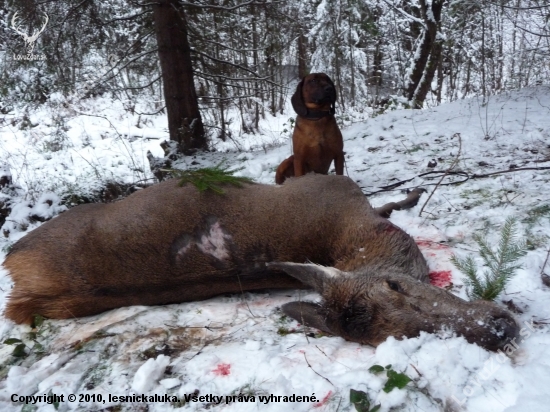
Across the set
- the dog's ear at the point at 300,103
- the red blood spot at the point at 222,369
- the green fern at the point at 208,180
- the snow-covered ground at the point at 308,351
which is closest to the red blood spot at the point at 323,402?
the snow-covered ground at the point at 308,351

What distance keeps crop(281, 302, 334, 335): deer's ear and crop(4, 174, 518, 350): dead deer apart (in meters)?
0.03

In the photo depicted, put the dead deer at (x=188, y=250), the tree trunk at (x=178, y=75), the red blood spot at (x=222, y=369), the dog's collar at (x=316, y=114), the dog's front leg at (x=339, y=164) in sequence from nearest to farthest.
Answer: the red blood spot at (x=222, y=369) < the dead deer at (x=188, y=250) < the dog's collar at (x=316, y=114) < the dog's front leg at (x=339, y=164) < the tree trunk at (x=178, y=75)

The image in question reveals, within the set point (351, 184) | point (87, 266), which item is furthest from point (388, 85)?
point (87, 266)

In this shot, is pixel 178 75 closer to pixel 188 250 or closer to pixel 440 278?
pixel 188 250

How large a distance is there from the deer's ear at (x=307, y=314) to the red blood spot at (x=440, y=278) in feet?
2.69

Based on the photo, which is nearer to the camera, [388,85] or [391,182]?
[391,182]

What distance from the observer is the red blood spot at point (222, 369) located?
2217 mm

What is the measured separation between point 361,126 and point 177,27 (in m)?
3.56

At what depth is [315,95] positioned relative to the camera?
4.55 m

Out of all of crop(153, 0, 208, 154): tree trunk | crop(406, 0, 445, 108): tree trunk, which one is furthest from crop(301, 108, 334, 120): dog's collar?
crop(406, 0, 445, 108): tree trunk

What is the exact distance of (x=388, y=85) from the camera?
2112cm

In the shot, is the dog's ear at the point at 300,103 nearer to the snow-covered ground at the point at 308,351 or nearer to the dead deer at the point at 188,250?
the snow-covered ground at the point at 308,351

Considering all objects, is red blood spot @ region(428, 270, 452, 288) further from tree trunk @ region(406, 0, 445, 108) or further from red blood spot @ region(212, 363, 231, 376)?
tree trunk @ region(406, 0, 445, 108)

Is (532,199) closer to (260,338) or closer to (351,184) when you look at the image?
(351,184)
